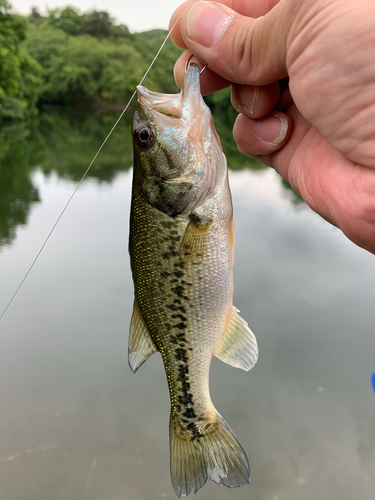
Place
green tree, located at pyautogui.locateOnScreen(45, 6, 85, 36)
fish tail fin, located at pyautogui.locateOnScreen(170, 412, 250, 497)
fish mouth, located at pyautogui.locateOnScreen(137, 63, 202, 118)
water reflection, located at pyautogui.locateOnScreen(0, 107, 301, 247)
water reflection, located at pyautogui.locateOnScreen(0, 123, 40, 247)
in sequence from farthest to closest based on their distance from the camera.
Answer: green tree, located at pyautogui.locateOnScreen(45, 6, 85, 36) → water reflection, located at pyautogui.locateOnScreen(0, 107, 301, 247) → water reflection, located at pyautogui.locateOnScreen(0, 123, 40, 247) → fish tail fin, located at pyautogui.locateOnScreen(170, 412, 250, 497) → fish mouth, located at pyautogui.locateOnScreen(137, 63, 202, 118)

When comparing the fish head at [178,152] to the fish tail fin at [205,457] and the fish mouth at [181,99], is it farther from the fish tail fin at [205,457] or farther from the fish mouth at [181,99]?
the fish tail fin at [205,457]

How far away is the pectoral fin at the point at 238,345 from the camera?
1797 mm

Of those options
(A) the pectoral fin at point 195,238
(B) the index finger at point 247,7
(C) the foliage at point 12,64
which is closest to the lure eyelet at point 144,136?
(A) the pectoral fin at point 195,238

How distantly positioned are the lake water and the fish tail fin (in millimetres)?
3171

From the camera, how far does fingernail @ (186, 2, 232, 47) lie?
1.71 metres

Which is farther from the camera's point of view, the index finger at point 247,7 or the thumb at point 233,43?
the index finger at point 247,7

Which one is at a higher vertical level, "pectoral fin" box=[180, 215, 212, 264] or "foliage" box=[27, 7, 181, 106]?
"pectoral fin" box=[180, 215, 212, 264]

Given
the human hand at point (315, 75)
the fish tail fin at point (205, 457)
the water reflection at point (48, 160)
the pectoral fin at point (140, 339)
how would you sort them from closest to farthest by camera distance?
the human hand at point (315, 75) < the fish tail fin at point (205, 457) < the pectoral fin at point (140, 339) < the water reflection at point (48, 160)

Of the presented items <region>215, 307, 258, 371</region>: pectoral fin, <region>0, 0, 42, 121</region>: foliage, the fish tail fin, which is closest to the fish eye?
<region>215, 307, 258, 371</region>: pectoral fin

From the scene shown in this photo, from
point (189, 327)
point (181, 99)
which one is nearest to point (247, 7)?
point (181, 99)

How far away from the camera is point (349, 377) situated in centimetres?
600

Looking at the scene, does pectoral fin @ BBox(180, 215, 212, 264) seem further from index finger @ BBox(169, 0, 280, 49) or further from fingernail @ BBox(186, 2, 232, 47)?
index finger @ BBox(169, 0, 280, 49)

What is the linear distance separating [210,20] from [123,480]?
491cm

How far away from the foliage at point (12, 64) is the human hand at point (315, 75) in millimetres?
32288
